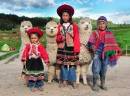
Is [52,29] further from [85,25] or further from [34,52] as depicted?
[85,25]

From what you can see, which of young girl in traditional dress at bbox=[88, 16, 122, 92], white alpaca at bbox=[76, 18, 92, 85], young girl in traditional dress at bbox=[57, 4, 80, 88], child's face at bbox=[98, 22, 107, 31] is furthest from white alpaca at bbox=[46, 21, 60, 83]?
child's face at bbox=[98, 22, 107, 31]

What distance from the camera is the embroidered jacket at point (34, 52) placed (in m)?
5.47

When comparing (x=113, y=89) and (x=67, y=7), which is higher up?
(x=67, y=7)

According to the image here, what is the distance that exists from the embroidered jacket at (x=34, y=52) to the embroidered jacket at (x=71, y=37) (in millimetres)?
435

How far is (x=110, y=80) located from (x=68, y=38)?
1.93 m

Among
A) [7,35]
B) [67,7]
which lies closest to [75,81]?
[67,7]

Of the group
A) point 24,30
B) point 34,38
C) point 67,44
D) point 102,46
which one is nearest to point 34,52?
point 34,38

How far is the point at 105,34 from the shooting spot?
17.6 feet

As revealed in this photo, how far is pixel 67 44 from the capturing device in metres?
5.60

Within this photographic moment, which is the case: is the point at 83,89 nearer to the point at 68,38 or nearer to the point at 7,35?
the point at 68,38

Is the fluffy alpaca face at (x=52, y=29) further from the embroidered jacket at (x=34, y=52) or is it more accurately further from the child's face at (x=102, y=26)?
the child's face at (x=102, y=26)

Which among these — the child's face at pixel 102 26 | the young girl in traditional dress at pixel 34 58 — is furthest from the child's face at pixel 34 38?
the child's face at pixel 102 26

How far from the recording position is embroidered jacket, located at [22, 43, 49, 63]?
5.47 metres

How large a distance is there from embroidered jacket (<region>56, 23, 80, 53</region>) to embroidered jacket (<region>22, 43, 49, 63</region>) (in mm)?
435
